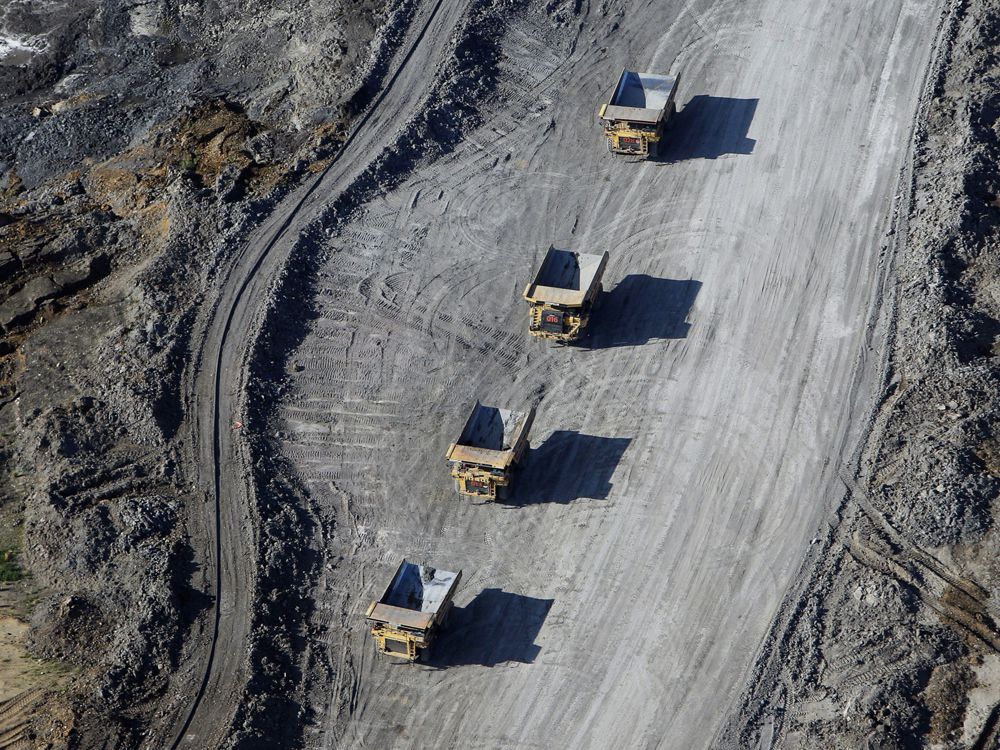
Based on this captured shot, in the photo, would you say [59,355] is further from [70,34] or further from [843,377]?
[843,377]

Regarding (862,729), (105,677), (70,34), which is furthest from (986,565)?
(70,34)

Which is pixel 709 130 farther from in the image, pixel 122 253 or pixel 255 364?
pixel 122 253

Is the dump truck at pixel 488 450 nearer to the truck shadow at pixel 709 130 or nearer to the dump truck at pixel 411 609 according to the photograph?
the dump truck at pixel 411 609

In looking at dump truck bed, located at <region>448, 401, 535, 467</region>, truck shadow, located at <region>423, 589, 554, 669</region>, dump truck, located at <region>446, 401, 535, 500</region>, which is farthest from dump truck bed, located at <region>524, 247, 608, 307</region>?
truck shadow, located at <region>423, 589, 554, 669</region>

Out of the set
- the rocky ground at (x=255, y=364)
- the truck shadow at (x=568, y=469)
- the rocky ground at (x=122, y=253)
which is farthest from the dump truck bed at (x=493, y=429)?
the rocky ground at (x=122, y=253)

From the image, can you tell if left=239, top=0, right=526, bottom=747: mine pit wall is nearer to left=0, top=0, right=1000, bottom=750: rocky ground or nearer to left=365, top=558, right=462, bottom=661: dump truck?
left=0, top=0, right=1000, bottom=750: rocky ground

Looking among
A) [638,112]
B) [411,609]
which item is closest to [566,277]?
[638,112]
